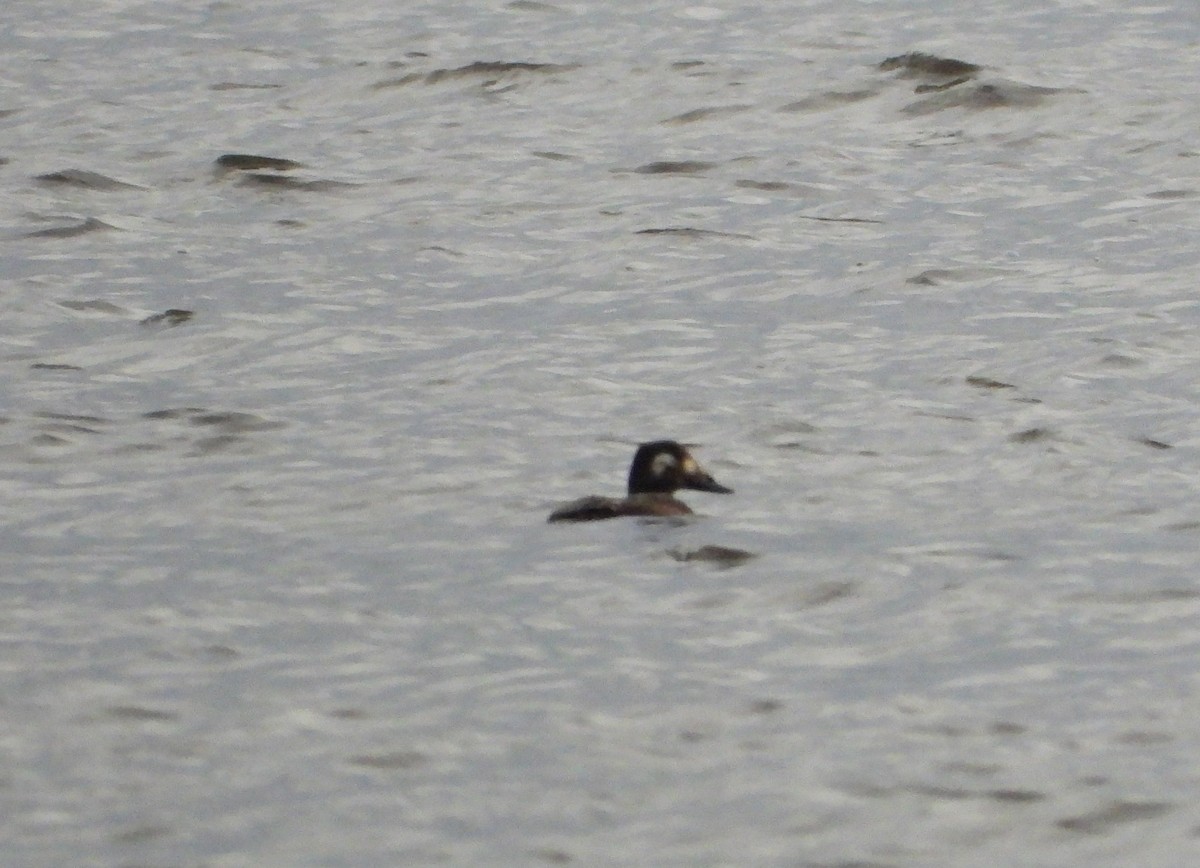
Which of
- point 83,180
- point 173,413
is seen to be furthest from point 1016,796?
point 83,180

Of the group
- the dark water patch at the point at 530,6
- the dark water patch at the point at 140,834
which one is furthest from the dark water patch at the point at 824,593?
the dark water patch at the point at 530,6

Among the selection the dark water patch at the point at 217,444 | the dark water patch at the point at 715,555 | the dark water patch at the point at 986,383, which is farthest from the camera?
the dark water patch at the point at 986,383

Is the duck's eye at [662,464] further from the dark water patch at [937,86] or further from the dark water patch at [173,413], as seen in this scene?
the dark water patch at [937,86]

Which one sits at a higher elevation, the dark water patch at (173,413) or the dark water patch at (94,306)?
the dark water patch at (94,306)

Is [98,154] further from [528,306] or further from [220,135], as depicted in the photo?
[528,306]

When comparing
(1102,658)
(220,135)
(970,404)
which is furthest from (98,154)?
(1102,658)

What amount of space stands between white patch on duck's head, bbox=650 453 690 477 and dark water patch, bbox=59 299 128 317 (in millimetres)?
4780

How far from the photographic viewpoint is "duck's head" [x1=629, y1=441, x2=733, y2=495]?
11391mm

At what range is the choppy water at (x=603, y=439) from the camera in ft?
27.6

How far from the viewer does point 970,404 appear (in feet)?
43.4

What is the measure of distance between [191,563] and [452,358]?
3660 mm

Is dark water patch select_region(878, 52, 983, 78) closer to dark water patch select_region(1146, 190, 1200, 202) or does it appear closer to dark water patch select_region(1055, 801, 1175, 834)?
dark water patch select_region(1146, 190, 1200, 202)

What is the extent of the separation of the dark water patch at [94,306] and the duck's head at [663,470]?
15.5 feet

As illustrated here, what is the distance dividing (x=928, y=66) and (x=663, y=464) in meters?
10.2
